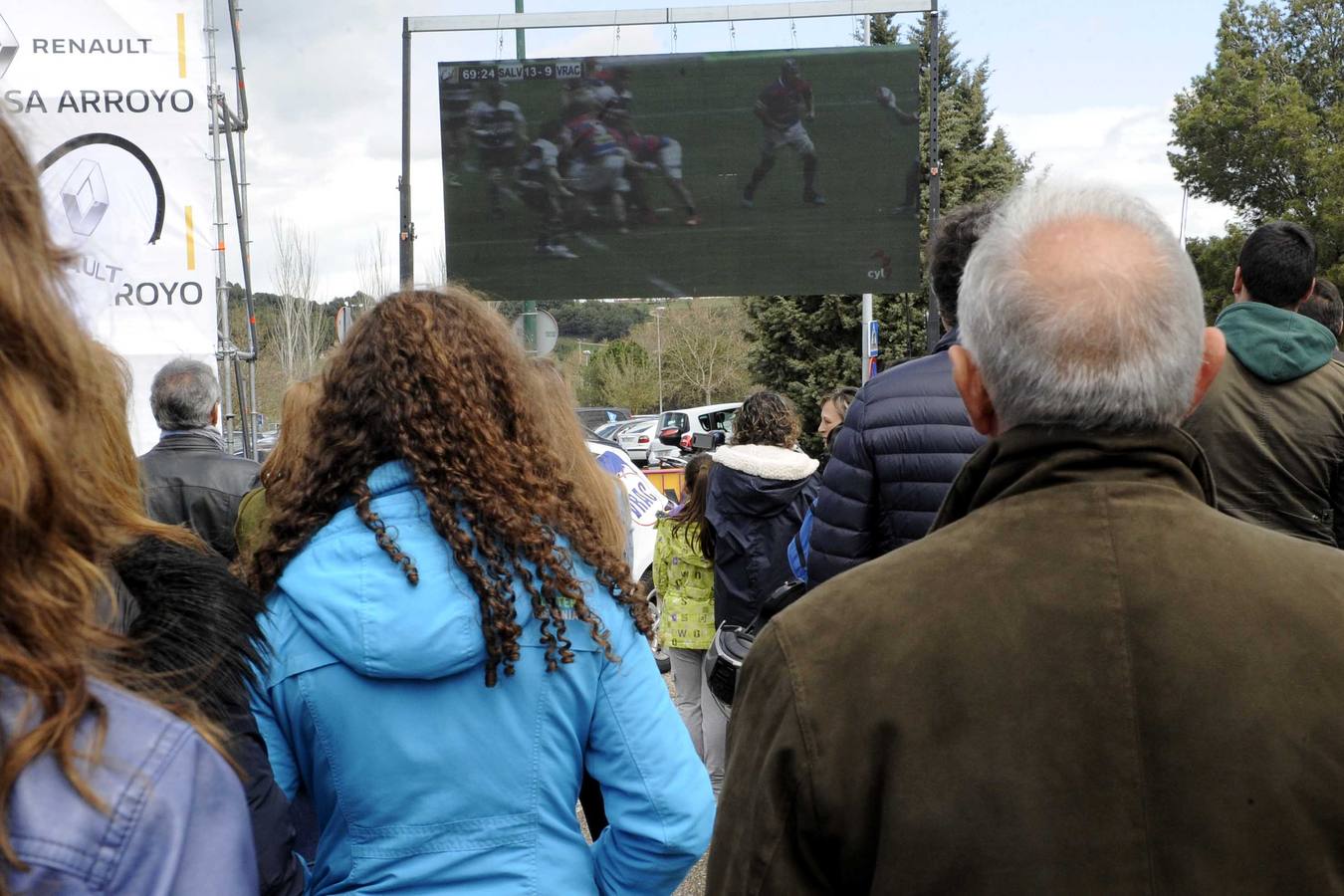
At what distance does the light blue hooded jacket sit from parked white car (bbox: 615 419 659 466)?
26.9 meters

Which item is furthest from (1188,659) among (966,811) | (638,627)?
(638,627)

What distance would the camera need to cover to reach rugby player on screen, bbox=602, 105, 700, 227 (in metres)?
11.4

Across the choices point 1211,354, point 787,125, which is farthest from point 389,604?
point 787,125

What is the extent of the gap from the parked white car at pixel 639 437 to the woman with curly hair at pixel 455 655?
88.2ft

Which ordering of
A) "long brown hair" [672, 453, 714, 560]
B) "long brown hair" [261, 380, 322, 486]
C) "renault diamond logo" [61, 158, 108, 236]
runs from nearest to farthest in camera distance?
"long brown hair" [261, 380, 322, 486] → "long brown hair" [672, 453, 714, 560] → "renault diamond logo" [61, 158, 108, 236]

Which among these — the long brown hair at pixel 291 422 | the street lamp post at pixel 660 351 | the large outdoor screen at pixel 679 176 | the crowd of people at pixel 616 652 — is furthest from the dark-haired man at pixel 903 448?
the street lamp post at pixel 660 351

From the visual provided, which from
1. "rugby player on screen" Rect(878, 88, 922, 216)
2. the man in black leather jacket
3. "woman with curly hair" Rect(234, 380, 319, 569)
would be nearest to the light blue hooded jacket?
"woman with curly hair" Rect(234, 380, 319, 569)

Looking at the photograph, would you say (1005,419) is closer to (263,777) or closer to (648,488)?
(263,777)

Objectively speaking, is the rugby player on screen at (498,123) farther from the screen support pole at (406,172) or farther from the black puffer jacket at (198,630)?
the black puffer jacket at (198,630)

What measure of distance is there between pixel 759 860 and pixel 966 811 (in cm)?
25

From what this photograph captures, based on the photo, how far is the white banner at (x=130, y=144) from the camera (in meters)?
5.61

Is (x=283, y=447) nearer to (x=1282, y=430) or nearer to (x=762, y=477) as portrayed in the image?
(x=762, y=477)

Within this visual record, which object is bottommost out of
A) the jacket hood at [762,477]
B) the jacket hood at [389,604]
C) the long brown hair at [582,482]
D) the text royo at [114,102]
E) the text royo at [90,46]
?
the jacket hood at [762,477]

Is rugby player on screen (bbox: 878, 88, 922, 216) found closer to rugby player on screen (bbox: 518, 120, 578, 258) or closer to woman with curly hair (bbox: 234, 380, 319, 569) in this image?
rugby player on screen (bbox: 518, 120, 578, 258)
